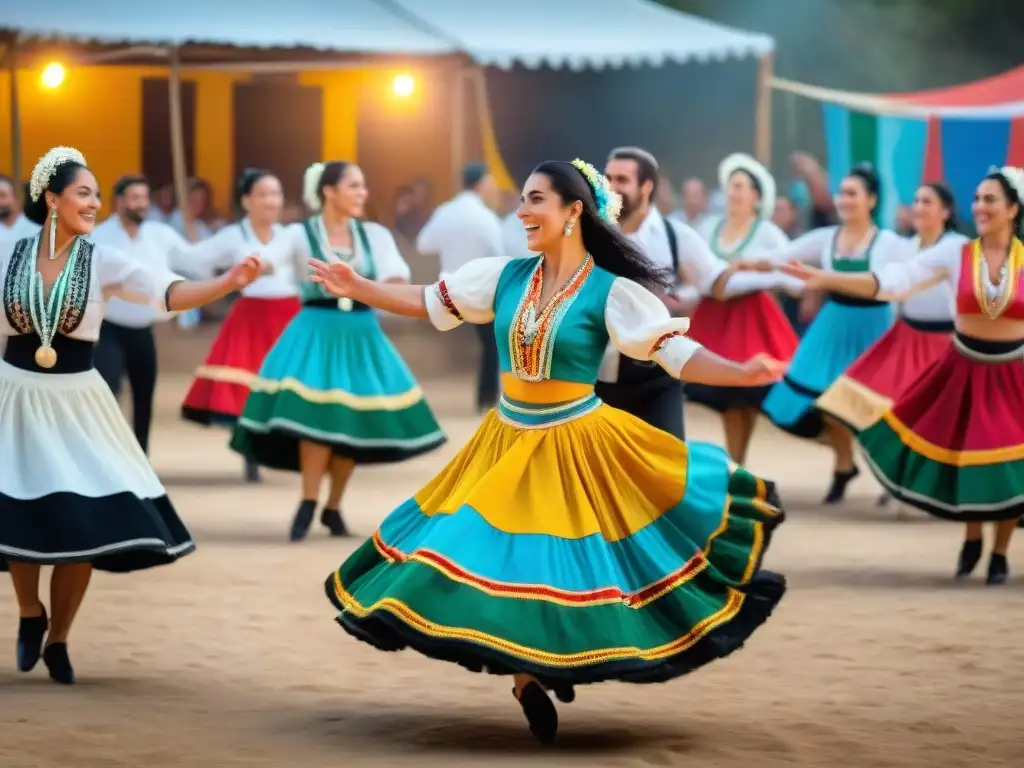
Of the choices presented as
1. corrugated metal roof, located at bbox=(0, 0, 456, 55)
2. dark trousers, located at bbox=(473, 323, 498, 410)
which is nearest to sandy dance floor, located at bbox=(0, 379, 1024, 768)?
dark trousers, located at bbox=(473, 323, 498, 410)

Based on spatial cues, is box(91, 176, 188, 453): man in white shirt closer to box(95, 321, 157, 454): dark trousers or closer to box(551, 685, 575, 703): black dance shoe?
box(95, 321, 157, 454): dark trousers

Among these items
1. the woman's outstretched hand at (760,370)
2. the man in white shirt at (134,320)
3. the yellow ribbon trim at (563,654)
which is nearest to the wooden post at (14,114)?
the man in white shirt at (134,320)

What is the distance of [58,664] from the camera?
7.25 meters

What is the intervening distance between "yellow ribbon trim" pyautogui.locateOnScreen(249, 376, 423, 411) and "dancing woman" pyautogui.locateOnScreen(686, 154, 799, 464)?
7.44 ft

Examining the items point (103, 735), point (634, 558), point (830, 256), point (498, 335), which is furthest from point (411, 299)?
point (830, 256)

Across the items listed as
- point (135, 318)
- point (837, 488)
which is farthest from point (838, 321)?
point (135, 318)

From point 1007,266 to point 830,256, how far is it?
283 centimetres

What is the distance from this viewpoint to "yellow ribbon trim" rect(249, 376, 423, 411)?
417 inches

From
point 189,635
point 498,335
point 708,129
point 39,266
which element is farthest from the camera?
point 708,129

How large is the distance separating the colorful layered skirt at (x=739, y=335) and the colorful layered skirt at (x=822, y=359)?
11 centimetres

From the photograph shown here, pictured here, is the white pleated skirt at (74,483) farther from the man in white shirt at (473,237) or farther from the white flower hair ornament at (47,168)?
the man in white shirt at (473,237)

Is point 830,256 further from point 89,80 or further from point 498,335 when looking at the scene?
point 89,80

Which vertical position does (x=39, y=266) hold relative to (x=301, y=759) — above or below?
above

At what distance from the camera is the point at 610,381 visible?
8438 mm
